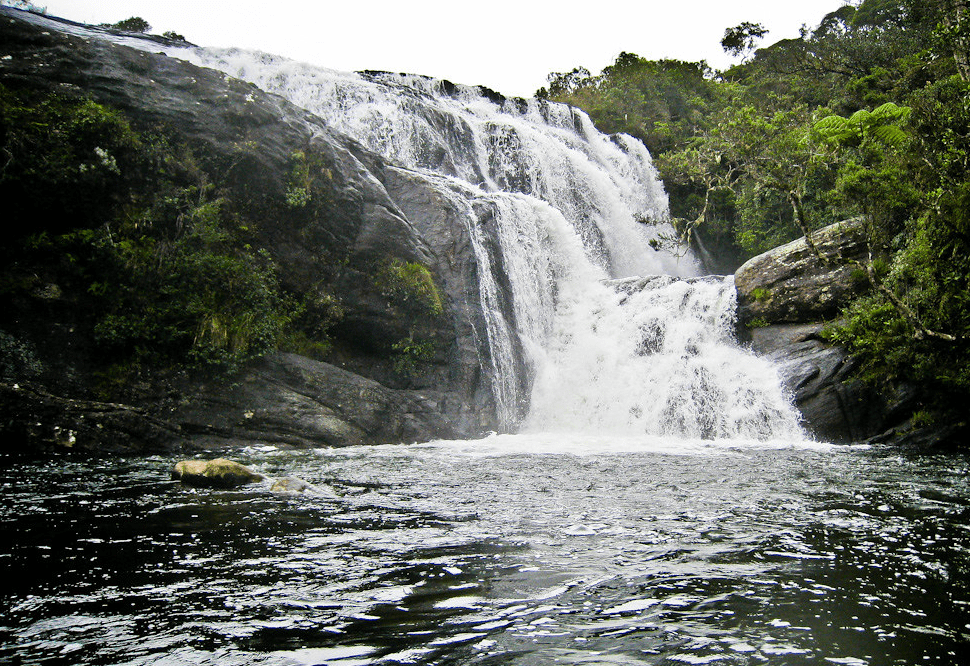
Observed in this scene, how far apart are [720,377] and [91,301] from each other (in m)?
13.7

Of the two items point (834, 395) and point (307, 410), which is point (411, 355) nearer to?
point (307, 410)

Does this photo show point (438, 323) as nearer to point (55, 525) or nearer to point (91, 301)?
point (91, 301)

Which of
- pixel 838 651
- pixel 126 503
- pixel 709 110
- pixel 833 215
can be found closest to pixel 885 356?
pixel 833 215

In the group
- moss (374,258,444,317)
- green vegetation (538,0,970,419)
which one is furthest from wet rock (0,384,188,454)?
green vegetation (538,0,970,419)

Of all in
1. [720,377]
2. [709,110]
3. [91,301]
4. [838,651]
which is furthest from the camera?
[709,110]

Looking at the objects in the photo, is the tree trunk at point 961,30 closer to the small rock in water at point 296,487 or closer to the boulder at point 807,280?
the boulder at point 807,280

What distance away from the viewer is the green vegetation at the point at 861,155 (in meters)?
10.9

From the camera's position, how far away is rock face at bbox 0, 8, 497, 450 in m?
11.7

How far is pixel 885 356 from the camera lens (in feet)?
39.2

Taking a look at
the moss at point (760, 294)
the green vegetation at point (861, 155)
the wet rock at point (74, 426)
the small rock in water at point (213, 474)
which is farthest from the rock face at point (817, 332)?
the wet rock at point (74, 426)

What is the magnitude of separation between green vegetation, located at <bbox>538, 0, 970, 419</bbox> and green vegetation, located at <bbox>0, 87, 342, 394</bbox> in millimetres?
12221

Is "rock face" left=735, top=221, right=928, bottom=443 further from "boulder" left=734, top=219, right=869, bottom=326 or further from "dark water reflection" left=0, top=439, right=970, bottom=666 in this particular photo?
"dark water reflection" left=0, top=439, right=970, bottom=666

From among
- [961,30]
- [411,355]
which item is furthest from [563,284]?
[961,30]

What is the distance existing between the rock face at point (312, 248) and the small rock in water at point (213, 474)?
364 centimetres
